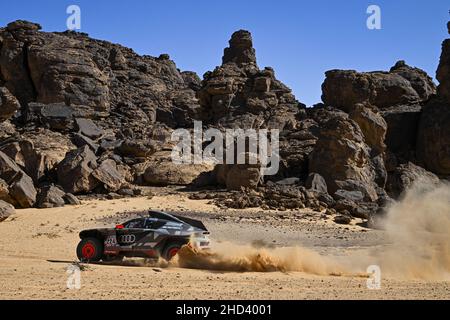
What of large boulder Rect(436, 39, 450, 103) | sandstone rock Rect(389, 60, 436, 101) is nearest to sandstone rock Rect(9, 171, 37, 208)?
large boulder Rect(436, 39, 450, 103)

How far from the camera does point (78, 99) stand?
49344 millimetres

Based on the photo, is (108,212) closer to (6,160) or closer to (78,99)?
(6,160)

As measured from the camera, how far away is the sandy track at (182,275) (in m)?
8.80

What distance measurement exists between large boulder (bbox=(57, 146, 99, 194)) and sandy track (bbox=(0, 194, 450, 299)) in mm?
6317

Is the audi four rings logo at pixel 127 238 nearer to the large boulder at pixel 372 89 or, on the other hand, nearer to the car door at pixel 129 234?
the car door at pixel 129 234

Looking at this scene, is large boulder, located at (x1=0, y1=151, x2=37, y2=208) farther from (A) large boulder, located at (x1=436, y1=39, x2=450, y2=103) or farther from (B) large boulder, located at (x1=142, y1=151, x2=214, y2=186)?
(A) large boulder, located at (x1=436, y1=39, x2=450, y2=103)

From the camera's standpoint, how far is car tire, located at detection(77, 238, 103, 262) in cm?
1290

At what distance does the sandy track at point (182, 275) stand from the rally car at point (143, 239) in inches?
22.8

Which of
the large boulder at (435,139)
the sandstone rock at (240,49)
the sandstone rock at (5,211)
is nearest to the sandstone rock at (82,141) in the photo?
the sandstone rock at (5,211)

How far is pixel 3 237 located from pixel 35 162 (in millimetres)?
12633

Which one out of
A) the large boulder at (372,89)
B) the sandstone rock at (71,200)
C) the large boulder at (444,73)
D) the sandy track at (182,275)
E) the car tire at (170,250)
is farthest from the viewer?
the large boulder at (372,89)

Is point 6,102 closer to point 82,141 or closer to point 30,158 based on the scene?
point 82,141

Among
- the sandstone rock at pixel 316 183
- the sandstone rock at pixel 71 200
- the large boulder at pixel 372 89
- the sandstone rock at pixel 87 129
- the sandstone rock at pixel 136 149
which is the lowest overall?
the sandstone rock at pixel 71 200
